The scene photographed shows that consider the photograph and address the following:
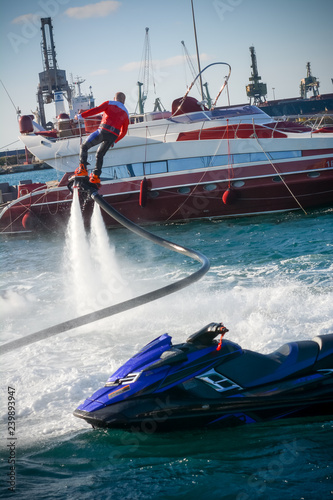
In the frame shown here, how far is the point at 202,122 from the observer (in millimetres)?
16484

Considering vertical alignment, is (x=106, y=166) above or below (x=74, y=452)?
above

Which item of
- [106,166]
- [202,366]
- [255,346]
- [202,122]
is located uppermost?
[202,122]

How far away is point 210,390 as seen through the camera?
3.85 meters

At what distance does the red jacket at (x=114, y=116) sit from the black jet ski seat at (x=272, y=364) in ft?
13.8

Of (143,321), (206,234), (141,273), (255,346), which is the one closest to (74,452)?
(255,346)

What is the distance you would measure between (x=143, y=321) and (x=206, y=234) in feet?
23.9

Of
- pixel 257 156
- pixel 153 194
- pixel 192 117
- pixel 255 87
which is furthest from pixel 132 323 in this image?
pixel 255 87

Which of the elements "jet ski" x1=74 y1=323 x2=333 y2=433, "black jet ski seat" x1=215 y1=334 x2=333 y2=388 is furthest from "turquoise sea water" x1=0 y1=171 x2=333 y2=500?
"black jet ski seat" x1=215 y1=334 x2=333 y2=388

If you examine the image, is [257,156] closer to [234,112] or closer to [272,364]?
[234,112]

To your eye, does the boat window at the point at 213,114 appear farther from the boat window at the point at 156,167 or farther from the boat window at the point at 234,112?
the boat window at the point at 156,167

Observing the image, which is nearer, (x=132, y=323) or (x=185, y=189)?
(x=132, y=323)

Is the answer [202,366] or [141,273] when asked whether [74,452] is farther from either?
[141,273]

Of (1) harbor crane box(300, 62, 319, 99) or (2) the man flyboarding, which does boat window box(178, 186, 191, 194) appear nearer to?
(2) the man flyboarding

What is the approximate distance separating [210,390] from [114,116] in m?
4.49
